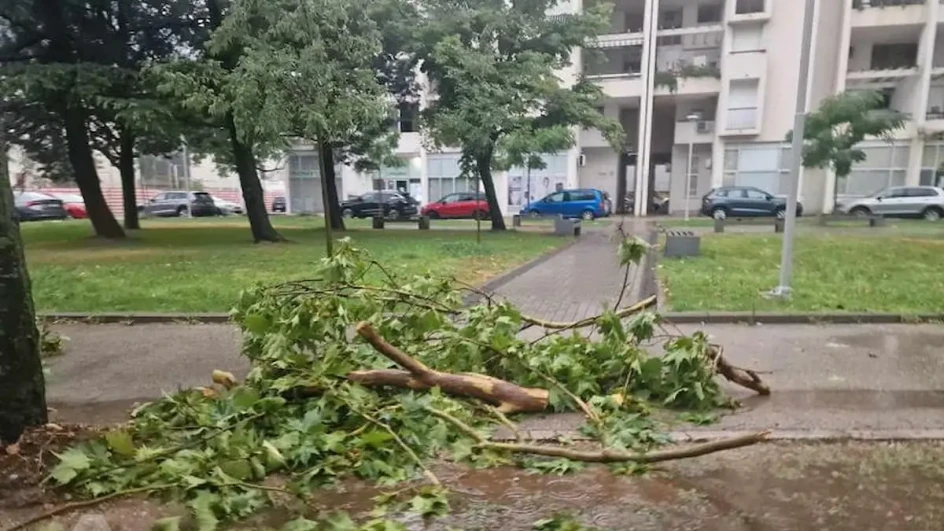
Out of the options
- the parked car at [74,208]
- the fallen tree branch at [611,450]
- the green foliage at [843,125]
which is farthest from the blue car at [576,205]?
the fallen tree branch at [611,450]

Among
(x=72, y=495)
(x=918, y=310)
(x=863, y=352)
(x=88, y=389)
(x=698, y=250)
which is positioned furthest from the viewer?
(x=698, y=250)

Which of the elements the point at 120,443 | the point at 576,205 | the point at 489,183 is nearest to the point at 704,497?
the point at 120,443

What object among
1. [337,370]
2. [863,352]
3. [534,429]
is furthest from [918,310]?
[337,370]

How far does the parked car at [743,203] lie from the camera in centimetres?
2977

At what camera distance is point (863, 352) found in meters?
6.54

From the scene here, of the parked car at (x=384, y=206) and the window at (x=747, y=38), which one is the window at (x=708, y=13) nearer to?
the window at (x=747, y=38)

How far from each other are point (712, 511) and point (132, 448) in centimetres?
334

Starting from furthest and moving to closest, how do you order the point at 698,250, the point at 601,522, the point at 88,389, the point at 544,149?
the point at 544,149 < the point at 698,250 < the point at 88,389 < the point at 601,522

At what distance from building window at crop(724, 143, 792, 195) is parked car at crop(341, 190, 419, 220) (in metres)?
17.5

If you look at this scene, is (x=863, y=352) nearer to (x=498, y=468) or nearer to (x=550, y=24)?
(x=498, y=468)

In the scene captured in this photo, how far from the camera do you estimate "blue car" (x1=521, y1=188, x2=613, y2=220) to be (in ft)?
103

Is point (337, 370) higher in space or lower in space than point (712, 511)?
higher

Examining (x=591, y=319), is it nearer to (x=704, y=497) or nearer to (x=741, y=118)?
(x=704, y=497)

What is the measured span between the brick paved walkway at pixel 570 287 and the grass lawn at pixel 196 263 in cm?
Answer: 87
